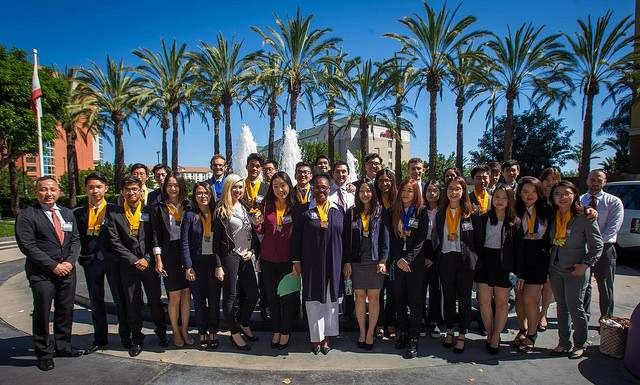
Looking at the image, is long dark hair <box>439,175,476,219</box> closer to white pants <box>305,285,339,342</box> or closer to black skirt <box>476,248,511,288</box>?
black skirt <box>476,248,511,288</box>

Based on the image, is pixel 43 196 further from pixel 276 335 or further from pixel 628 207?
pixel 628 207

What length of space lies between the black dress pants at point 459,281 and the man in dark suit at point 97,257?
3966 millimetres

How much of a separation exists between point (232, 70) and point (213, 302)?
20.9 metres

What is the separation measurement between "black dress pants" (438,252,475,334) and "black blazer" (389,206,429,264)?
0.30 meters

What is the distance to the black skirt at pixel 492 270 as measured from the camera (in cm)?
409

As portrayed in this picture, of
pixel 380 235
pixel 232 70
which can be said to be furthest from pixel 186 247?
pixel 232 70

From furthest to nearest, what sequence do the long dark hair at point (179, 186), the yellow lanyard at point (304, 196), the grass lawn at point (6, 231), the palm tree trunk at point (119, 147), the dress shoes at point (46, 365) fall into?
the palm tree trunk at point (119, 147) < the grass lawn at point (6, 231) < the yellow lanyard at point (304, 196) < the long dark hair at point (179, 186) < the dress shoes at point (46, 365)

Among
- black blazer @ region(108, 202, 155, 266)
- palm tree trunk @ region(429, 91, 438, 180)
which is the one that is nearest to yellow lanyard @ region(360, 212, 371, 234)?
black blazer @ region(108, 202, 155, 266)

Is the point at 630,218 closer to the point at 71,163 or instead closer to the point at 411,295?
the point at 411,295

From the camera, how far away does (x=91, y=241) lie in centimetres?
429

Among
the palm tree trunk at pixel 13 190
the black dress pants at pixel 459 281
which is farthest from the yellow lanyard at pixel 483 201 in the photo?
the palm tree trunk at pixel 13 190

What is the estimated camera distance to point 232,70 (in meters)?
22.6

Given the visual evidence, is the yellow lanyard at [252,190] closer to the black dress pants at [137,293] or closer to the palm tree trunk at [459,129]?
the black dress pants at [137,293]

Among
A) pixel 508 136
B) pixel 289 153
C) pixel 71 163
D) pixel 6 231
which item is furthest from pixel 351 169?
pixel 71 163
